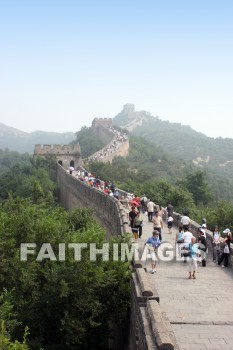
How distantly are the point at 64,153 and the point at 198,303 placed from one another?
4226cm

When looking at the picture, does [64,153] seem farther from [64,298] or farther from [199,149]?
[199,149]

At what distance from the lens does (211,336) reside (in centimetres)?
726

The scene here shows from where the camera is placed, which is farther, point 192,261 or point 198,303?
point 192,261

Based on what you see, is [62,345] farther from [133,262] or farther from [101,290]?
[133,262]

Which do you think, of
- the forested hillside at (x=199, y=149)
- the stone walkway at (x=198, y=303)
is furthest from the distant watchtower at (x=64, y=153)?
the stone walkway at (x=198, y=303)

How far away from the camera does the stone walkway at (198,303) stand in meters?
7.18

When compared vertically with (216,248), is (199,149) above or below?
above

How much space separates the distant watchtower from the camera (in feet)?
163

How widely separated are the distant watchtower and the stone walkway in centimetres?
3823

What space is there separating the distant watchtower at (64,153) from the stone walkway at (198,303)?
125 feet

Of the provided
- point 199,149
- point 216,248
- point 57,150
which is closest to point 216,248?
point 216,248

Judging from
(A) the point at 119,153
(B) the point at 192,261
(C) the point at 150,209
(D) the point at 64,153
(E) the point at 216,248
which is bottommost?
(B) the point at 192,261

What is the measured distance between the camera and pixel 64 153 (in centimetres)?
5012

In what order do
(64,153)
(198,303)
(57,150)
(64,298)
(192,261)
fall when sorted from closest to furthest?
(198,303) → (64,298) → (192,261) → (64,153) → (57,150)
